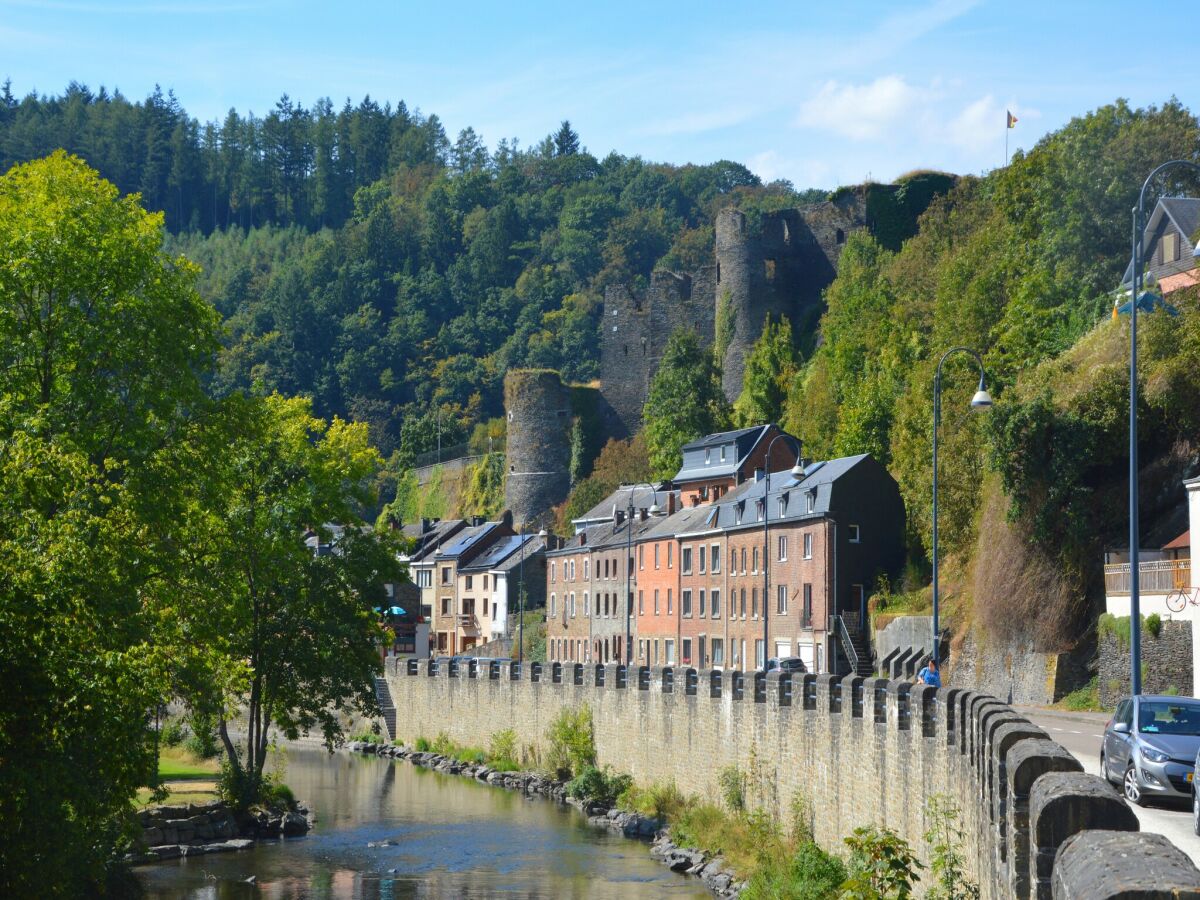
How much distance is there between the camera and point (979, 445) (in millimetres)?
53156

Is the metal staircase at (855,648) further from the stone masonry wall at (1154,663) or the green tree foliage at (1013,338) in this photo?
the stone masonry wall at (1154,663)

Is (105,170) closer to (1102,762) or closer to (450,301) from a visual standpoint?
(450,301)

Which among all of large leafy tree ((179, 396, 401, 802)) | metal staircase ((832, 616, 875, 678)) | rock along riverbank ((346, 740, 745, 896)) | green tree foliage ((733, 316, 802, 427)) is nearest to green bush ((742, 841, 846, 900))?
Result: rock along riverbank ((346, 740, 745, 896))

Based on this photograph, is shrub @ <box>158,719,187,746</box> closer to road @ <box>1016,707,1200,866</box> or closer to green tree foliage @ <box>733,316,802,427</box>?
road @ <box>1016,707,1200,866</box>

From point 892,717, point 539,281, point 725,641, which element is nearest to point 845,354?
point 725,641

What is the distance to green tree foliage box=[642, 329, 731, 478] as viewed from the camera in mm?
95688

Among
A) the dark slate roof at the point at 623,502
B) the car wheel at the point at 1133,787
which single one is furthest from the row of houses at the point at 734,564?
the car wheel at the point at 1133,787

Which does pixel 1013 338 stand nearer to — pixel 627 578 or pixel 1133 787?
pixel 627 578

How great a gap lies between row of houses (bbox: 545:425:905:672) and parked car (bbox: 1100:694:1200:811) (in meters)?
21.8

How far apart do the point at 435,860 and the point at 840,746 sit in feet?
37.5

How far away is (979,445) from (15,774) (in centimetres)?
4162

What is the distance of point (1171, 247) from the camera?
59594mm

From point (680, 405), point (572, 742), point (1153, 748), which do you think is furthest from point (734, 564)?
point (1153, 748)

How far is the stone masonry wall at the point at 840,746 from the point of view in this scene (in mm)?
7320
